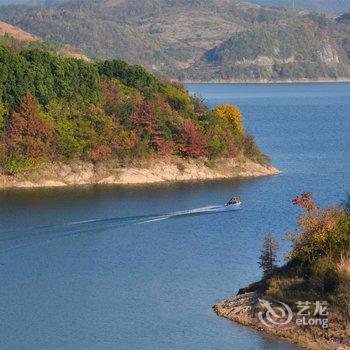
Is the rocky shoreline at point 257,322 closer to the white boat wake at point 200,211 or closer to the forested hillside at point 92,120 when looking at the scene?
the white boat wake at point 200,211

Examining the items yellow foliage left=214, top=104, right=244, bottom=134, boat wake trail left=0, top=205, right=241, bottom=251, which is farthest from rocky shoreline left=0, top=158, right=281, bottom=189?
boat wake trail left=0, top=205, right=241, bottom=251

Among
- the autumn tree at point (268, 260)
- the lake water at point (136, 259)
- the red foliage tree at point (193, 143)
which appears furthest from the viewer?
the red foliage tree at point (193, 143)

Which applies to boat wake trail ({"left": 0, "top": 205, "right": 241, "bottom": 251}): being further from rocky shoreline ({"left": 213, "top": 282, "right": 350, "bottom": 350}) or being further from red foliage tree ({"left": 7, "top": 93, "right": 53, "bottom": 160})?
red foliage tree ({"left": 7, "top": 93, "right": 53, "bottom": 160})

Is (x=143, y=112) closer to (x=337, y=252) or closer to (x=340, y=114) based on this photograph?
(x=337, y=252)

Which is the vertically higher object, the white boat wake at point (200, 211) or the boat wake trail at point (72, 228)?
the boat wake trail at point (72, 228)

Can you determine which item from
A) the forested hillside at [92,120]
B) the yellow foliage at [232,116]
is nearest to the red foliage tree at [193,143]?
the forested hillside at [92,120]

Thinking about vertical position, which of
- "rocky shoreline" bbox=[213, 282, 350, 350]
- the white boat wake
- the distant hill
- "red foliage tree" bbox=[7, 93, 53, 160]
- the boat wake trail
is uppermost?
the distant hill
